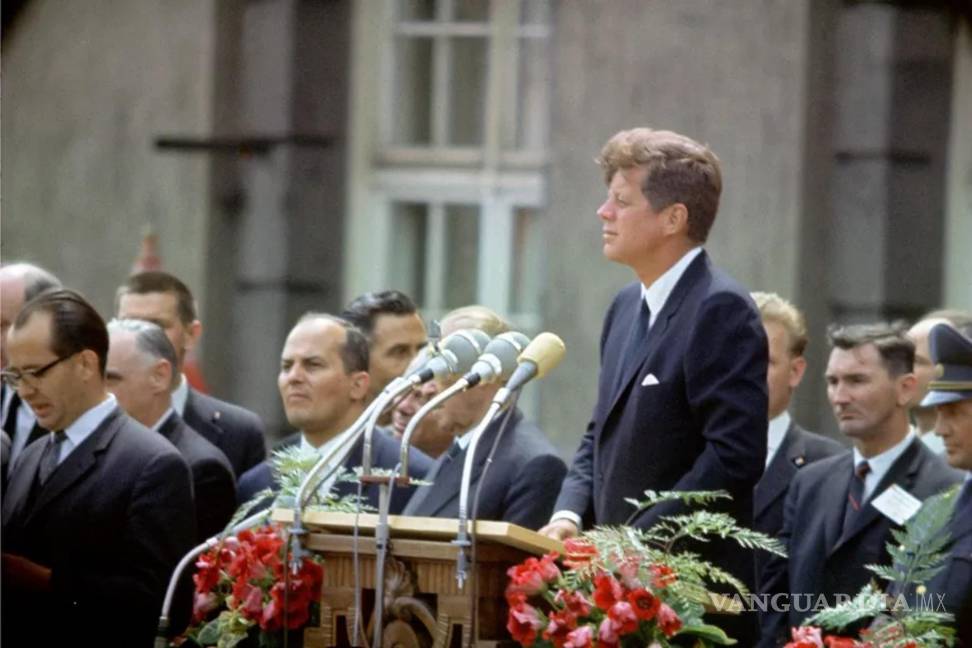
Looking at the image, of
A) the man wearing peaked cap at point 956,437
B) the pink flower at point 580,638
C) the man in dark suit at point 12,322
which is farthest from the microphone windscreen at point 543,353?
the man in dark suit at point 12,322

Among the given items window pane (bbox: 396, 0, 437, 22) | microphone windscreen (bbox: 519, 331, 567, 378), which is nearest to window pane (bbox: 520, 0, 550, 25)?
window pane (bbox: 396, 0, 437, 22)

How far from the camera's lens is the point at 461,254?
13.6 metres

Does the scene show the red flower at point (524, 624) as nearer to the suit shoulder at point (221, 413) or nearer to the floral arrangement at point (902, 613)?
the floral arrangement at point (902, 613)

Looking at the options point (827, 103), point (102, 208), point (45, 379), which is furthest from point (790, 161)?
point (45, 379)

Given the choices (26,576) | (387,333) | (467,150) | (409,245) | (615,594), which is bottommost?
(26,576)

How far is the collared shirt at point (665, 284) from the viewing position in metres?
6.02

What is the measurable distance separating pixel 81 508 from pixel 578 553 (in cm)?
191

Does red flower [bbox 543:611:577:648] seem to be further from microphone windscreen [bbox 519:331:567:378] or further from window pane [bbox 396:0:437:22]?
window pane [bbox 396:0:437:22]

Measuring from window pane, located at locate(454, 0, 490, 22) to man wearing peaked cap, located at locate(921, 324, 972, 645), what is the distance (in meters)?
6.50

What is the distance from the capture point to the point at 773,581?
25.1ft

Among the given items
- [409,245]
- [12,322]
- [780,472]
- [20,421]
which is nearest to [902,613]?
[780,472]

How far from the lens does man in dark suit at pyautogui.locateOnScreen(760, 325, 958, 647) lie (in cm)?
745

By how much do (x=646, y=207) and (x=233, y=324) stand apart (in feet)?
25.2

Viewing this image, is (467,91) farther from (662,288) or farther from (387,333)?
(662,288)
